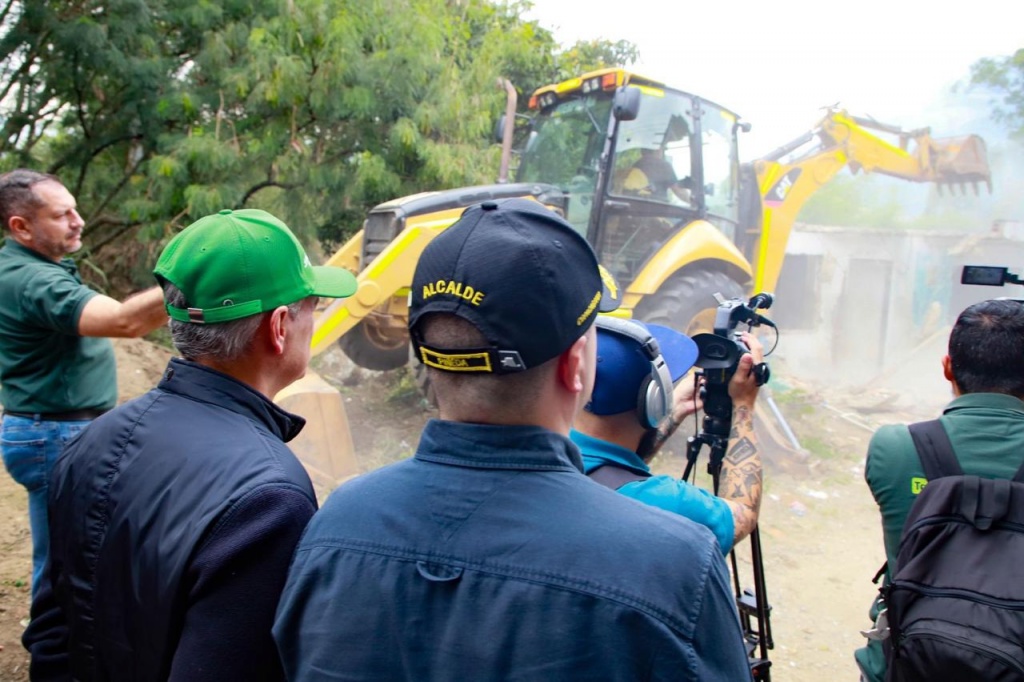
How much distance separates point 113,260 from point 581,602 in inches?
358

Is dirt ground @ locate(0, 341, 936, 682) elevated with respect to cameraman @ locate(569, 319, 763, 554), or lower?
lower

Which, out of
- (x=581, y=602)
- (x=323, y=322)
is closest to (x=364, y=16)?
(x=323, y=322)

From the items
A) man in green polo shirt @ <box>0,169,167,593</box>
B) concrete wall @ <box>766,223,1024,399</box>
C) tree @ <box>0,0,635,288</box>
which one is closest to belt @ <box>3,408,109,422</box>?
man in green polo shirt @ <box>0,169,167,593</box>

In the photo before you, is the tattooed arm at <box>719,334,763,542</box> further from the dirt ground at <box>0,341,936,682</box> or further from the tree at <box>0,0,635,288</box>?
the tree at <box>0,0,635,288</box>

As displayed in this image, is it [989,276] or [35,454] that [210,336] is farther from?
[989,276]

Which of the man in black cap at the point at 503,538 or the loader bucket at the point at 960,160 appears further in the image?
the loader bucket at the point at 960,160

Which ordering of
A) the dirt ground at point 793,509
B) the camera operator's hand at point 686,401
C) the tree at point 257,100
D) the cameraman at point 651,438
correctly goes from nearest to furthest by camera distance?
the cameraman at point 651,438 < the camera operator's hand at point 686,401 < the dirt ground at point 793,509 < the tree at point 257,100

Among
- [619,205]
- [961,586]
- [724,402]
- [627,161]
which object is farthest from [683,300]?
[961,586]

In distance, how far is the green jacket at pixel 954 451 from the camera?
6.00ft

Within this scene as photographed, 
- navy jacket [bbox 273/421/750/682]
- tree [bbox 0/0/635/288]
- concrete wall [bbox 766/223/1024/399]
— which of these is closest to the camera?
navy jacket [bbox 273/421/750/682]

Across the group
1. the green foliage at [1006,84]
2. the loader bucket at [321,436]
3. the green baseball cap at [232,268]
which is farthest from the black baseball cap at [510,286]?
the green foliage at [1006,84]

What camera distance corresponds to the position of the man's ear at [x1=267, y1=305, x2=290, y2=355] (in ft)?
4.99

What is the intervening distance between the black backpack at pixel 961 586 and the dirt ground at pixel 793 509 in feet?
6.89

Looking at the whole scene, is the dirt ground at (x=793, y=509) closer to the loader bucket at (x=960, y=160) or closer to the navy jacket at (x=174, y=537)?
the navy jacket at (x=174, y=537)
